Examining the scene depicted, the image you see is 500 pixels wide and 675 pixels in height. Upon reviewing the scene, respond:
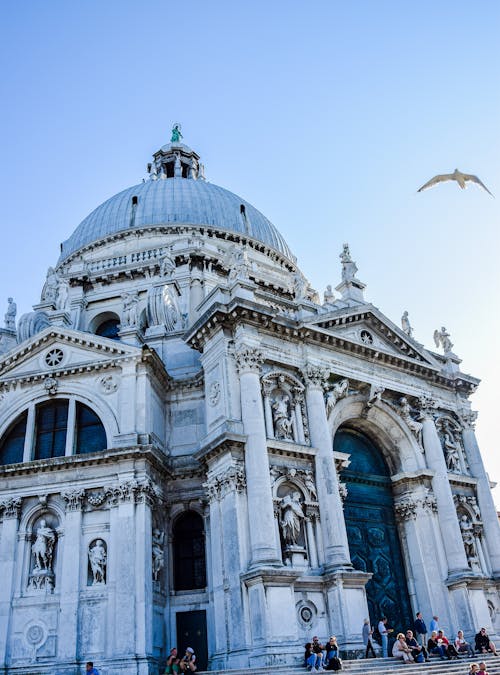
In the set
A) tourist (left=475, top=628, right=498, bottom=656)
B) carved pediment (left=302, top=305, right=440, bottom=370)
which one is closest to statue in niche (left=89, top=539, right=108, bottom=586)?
carved pediment (left=302, top=305, right=440, bottom=370)

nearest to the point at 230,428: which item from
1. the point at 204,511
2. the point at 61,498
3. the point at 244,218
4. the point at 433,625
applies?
the point at 204,511

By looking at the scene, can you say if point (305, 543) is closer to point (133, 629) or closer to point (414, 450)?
point (133, 629)

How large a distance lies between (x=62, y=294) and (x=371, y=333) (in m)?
13.4

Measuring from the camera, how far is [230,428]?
63.6ft

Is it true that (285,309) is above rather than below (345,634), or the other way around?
above

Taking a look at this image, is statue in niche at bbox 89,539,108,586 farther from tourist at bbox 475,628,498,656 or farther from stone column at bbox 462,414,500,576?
stone column at bbox 462,414,500,576

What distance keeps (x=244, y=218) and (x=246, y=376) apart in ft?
53.8

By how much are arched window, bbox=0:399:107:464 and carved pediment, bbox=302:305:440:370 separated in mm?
7915

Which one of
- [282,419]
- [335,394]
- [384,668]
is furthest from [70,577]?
[335,394]

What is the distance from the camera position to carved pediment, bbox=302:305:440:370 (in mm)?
23250

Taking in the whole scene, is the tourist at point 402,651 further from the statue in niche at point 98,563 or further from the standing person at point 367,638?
the statue in niche at point 98,563

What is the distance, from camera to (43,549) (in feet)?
65.3

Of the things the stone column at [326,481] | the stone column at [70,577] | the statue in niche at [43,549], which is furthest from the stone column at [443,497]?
the statue in niche at [43,549]

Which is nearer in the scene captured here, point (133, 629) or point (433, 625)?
point (133, 629)
